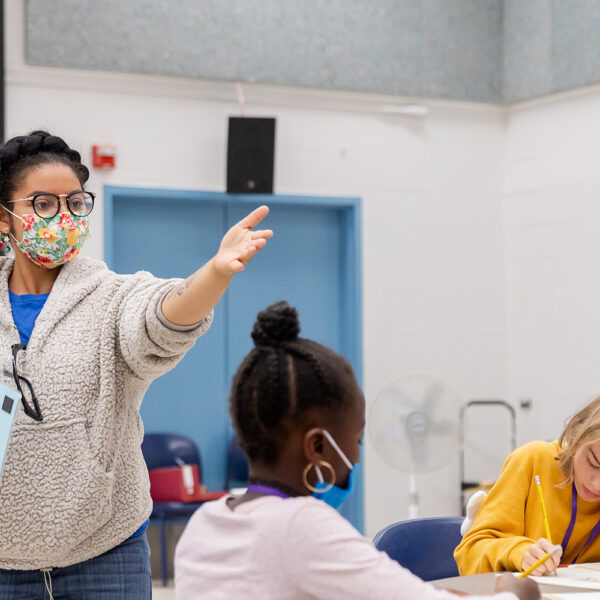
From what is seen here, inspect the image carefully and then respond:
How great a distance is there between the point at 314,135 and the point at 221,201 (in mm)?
717

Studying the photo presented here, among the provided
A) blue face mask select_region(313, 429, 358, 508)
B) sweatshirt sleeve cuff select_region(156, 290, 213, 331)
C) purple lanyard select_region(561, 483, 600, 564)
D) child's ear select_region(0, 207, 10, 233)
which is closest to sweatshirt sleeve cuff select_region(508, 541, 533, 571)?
purple lanyard select_region(561, 483, 600, 564)

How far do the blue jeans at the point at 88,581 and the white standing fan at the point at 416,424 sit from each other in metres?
3.08

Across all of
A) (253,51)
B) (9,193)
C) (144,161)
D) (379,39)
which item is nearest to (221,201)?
(144,161)

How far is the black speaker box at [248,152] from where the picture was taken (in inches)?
224

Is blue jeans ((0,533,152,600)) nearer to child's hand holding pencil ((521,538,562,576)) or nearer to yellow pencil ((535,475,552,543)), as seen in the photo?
child's hand holding pencil ((521,538,562,576))

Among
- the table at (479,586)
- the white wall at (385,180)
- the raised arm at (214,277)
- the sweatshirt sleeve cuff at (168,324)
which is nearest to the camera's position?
the raised arm at (214,277)

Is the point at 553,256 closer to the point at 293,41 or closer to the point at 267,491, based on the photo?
the point at 293,41

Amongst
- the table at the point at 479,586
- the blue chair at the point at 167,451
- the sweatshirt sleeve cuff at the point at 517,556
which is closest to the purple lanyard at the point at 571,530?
the sweatshirt sleeve cuff at the point at 517,556

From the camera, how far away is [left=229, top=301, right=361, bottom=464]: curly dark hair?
1.45 metres

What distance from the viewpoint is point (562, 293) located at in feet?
19.7

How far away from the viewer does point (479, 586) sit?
1.99 meters

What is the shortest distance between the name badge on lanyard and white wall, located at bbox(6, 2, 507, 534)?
144 inches

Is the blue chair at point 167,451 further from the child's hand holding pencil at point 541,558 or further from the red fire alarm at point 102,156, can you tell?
the child's hand holding pencil at point 541,558

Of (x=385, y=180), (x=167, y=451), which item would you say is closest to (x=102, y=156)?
(x=167, y=451)
